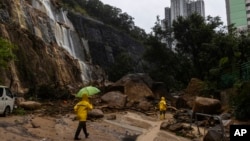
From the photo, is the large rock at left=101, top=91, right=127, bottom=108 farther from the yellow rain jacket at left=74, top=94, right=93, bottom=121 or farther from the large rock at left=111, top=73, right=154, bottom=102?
the yellow rain jacket at left=74, top=94, right=93, bottom=121

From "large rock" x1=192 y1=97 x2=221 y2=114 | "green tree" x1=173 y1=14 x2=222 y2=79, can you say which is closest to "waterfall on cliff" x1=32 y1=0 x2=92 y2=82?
"green tree" x1=173 y1=14 x2=222 y2=79

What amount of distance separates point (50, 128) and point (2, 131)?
230cm

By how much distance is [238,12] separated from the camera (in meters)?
76.2

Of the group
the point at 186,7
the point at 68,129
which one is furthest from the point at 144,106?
the point at 186,7

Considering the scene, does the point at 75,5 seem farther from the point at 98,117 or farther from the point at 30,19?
the point at 98,117

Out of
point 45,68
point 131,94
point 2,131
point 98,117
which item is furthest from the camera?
point 45,68

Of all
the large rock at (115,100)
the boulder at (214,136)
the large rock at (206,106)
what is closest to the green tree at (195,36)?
the large rock at (115,100)

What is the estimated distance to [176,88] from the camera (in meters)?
44.8

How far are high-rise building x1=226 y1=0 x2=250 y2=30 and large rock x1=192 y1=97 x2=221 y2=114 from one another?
6044 cm

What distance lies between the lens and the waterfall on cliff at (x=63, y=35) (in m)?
43.5

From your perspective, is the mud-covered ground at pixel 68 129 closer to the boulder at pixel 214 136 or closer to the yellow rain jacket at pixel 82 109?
the yellow rain jacket at pixel 82 109

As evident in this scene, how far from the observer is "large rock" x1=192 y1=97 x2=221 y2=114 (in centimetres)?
1838

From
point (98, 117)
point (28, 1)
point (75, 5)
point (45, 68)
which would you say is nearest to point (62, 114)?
point (98, 117)

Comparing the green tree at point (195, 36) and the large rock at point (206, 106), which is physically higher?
the green tree at point (195, 36)
